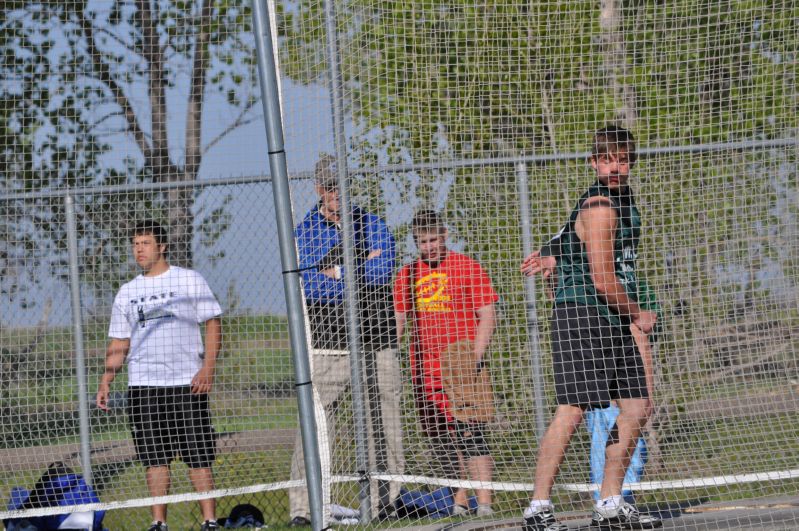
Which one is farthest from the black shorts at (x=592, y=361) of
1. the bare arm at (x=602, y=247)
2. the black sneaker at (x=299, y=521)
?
the black sneaker at (x=299, y=521)

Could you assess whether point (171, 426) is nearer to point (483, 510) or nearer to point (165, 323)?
point (165, 323)

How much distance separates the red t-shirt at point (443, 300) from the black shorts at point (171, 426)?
1.37 m

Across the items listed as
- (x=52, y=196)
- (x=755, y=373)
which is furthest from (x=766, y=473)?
(x=52, y=196)

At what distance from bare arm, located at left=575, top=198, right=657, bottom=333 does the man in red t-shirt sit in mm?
1162

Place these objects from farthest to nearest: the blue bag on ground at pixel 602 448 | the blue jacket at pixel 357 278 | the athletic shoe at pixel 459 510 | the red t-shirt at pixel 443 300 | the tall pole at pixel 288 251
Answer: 1. the red t-shirt at pixel 443 300
2. the athletic shoe at pixel 459 510
3. the blue bag on ground at pixel 602 448
4. the blue jacket at pixel 357 278
5. the tall pole at pixel 288 251

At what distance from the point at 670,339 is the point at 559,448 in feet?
6.15

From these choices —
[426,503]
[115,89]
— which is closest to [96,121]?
[115,89]

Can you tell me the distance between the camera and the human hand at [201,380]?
600cm

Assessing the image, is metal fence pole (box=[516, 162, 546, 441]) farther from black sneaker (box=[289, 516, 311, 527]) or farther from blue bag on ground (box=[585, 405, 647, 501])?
black sneaker (box=[289, 516, 311, 527])

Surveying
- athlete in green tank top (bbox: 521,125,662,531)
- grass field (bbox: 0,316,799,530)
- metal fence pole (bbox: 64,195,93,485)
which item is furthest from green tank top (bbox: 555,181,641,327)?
metal fence pole (bbox: 64,195,93,485)

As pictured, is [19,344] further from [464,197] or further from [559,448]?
[559,448]

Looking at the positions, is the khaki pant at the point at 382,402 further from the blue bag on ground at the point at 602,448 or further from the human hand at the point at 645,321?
the human hand at the point at 645,321

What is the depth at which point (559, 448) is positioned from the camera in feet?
15.4

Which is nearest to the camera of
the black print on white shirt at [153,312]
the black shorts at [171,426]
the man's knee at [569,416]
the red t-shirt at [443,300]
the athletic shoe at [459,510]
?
the man's knee at [569,416]
